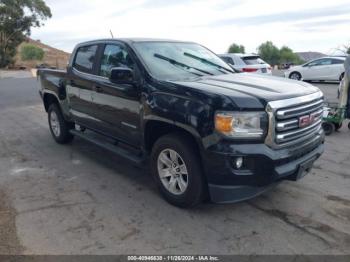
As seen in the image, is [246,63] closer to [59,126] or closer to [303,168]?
[59,126]

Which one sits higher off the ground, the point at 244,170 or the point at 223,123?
the point at 223,123

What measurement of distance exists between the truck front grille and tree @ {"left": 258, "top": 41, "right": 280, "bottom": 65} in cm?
5807

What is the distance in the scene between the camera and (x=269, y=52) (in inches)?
2483

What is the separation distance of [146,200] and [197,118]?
52.3 inches

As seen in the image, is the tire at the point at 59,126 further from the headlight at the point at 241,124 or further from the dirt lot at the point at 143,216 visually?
the headlight at the point at 241,124

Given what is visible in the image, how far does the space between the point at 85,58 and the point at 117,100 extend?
4.63 feet

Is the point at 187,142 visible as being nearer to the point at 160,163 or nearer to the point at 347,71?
the point at 160,163

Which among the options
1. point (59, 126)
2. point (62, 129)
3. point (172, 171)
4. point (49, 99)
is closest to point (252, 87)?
point (172, 171)

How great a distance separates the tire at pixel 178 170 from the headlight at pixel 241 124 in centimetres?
50

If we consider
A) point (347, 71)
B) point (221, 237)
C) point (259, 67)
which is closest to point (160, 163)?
point (221, 237)

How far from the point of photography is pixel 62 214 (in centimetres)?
414

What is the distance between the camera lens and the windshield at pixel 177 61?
15.1ft

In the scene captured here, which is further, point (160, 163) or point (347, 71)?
point (347, 71)

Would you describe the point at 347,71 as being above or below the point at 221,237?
above
